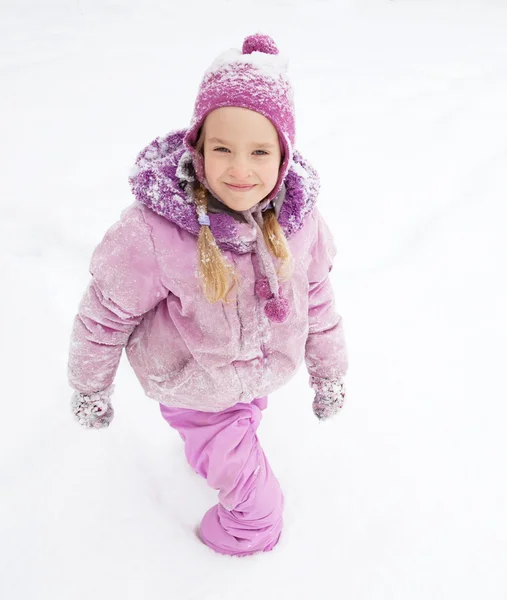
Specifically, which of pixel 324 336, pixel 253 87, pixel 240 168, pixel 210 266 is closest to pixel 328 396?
pixel 324 336

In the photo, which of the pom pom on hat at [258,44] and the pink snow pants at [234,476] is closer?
the pom pom on hat at [258,44]

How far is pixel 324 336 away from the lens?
1224mm

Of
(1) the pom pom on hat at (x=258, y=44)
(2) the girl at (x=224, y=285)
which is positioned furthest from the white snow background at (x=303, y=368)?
(1) the pom pom on hat at (x=258, y=44)

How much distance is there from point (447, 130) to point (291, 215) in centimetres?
242

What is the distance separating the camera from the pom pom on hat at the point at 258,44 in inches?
34.9

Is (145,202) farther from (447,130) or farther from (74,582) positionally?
(447,130)

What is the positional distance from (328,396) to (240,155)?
0.62 meters

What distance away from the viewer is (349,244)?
2.26m

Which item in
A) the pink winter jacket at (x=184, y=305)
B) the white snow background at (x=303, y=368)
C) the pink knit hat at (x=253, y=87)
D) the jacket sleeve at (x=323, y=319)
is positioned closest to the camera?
the pink knit hat at (x=253, y=87)

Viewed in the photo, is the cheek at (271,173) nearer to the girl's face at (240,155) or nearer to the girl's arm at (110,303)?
the girl's face at (240,155)

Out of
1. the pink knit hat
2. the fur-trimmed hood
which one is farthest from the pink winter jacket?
the pink knit hat

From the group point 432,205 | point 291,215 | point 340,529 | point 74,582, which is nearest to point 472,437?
point 340,529

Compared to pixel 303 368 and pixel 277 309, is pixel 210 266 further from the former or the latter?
pixel 303 368

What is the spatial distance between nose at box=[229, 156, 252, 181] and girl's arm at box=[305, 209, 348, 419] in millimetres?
261
